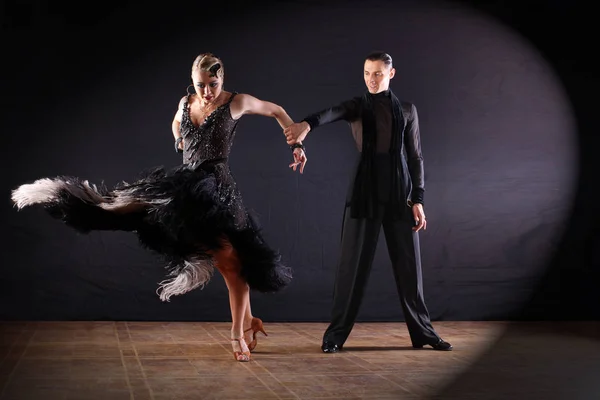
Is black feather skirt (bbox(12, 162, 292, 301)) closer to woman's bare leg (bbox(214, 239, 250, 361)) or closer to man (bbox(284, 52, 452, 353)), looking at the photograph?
woman's bare leg (bbox(214, 239, 250, 361))

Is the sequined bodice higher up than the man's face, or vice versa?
the man's face

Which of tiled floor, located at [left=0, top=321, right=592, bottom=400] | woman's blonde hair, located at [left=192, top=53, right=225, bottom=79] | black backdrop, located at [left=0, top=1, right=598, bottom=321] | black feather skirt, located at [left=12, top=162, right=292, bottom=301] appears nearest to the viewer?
tiled floor, located at [left=0, top=321, right=592, bottom=400]

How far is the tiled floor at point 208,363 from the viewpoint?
352cm

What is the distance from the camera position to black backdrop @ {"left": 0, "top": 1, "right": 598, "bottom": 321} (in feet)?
19.7

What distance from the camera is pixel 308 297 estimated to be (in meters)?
6.36

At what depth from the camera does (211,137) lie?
428 cm

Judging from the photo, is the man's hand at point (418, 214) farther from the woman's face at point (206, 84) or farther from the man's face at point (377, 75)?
the woman's face at point (206, 84)

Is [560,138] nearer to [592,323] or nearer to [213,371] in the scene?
[592,323]

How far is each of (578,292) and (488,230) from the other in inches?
34.8

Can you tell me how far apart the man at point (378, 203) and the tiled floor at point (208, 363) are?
0.26 meters

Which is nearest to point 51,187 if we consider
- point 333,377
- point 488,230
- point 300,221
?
point 333,377

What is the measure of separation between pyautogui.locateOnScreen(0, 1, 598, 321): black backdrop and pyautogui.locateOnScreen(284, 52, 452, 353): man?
1582 mm

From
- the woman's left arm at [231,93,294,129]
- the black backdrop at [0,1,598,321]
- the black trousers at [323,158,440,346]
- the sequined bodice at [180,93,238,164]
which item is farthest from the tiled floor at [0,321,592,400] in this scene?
the woman's left arm at [231,93,294,129]

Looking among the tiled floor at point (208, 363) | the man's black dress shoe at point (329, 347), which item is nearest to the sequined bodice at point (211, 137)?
A: the tiled floor at point (208, 363)
